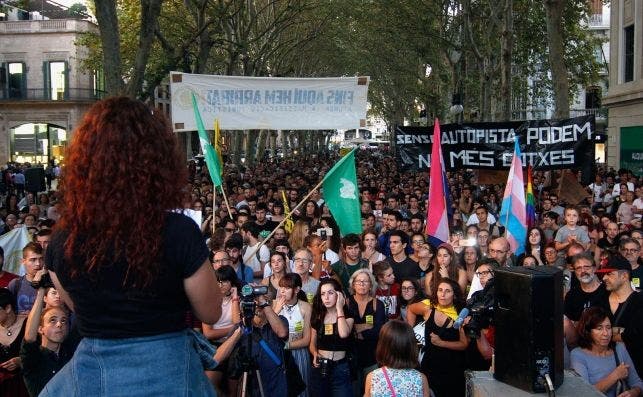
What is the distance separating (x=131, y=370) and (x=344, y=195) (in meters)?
6.61

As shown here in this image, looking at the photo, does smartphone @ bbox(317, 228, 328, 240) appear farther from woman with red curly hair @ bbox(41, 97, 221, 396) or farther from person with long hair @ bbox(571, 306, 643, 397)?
woman with red curly hair @ bbox(41, 97, 221, 396)

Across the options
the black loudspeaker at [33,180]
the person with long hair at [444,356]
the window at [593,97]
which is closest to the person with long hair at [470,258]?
the person with long hair at [444,356]

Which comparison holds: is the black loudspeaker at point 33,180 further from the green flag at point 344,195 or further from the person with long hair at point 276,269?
the person with long hair at point 276,269

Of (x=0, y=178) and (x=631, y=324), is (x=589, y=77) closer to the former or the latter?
(x=0, y=178)

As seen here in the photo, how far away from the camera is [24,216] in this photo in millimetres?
12695

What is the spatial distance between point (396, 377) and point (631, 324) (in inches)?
85.3

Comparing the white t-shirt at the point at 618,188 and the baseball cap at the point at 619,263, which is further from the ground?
the white t-shirt at the point at 618,188

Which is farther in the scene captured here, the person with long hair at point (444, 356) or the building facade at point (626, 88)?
the building facade at point (626, 88)

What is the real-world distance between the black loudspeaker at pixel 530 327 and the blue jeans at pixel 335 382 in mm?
2559

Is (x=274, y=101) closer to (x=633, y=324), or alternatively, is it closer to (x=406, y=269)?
(x=406, y=269)

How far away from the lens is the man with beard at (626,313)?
5.70 meters

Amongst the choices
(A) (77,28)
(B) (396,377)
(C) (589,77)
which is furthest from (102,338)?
(A) (77,28)

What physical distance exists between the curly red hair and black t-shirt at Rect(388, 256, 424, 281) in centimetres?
604

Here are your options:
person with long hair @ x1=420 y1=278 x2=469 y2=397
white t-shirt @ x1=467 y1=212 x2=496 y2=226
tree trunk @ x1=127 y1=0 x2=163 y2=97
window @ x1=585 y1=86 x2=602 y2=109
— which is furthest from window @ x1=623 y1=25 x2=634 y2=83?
window @ x1=585 y1=86 x2=602 y2=109
